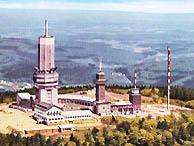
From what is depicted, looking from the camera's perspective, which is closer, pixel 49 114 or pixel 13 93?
pixel 49 114

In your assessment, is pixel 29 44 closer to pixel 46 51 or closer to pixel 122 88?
pixel 122 88

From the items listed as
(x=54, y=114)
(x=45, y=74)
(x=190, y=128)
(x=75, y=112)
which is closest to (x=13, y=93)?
(x=45, y=74)

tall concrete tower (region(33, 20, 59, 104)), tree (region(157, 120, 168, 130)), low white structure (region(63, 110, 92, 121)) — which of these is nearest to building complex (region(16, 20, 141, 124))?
tall concrete tower (region(33, 20, 59, 104))

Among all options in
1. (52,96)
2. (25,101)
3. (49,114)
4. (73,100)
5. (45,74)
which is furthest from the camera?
(73,100)

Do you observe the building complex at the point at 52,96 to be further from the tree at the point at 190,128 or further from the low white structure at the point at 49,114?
the tree at the point at 190,128

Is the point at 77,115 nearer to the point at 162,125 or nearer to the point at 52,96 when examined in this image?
the point at 52,96

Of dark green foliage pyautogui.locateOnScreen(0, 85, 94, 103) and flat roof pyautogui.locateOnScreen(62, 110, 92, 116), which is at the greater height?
dark green foliage pyautogui.locateOnScreen(0, 85, 94, 103)

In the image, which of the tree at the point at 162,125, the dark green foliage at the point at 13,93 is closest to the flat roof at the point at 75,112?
the tree at the point at 162,125

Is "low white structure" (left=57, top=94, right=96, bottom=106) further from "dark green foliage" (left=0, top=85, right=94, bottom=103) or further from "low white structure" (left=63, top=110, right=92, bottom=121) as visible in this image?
"dark green foliage" (left=0, top=85, right=94, bottom=103)
